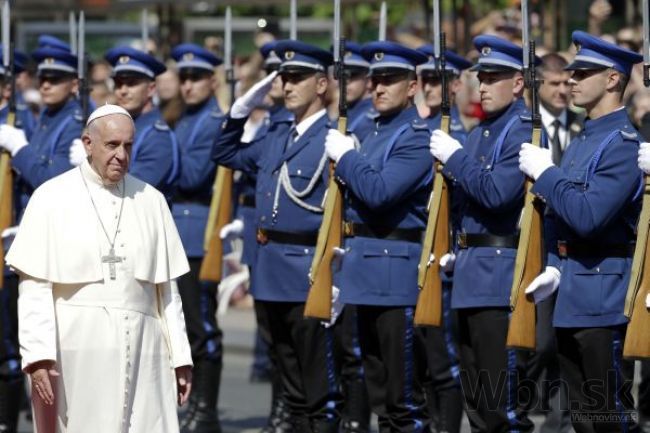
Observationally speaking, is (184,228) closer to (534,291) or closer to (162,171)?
(162,171)

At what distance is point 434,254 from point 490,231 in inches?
12.0

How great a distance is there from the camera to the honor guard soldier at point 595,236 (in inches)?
309

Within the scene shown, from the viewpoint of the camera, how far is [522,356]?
933cm

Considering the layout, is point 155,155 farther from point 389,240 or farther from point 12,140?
point 389,240

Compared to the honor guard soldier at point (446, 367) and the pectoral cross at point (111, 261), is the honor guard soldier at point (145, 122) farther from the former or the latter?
the pectoral cross at point (111, 261)

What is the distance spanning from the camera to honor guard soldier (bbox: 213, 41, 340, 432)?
31.5 ft

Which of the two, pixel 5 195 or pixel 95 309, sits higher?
pixel 5 195

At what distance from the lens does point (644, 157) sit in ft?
25.0

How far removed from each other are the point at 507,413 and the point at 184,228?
3.38 meters

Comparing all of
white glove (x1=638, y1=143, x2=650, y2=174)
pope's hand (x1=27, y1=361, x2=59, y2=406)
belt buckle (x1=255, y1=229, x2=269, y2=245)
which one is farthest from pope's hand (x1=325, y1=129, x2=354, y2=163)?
pope's hand (x1=27, y1=361, x2=59, y2=406)

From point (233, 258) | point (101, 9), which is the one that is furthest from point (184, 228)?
point (101, 9)

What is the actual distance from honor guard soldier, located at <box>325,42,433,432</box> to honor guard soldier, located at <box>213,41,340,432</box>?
1.30 ft

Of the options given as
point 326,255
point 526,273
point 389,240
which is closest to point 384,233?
point 389,240

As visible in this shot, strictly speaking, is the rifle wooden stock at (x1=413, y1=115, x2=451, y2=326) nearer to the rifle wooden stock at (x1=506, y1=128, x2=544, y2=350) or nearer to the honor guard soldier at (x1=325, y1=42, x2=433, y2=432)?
the honor guard soldier at (x1=325, y1=42, x2=433, y2=432)
